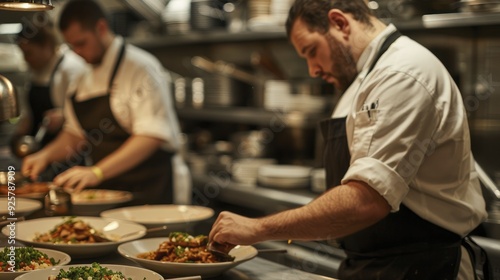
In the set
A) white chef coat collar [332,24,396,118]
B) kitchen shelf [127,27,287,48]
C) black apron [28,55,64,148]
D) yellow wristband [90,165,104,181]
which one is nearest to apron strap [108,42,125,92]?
yellow wristband [90,165,104,181]

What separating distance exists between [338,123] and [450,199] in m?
0.46

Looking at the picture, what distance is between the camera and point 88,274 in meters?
1.62

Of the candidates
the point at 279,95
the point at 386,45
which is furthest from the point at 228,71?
the point at 386,45

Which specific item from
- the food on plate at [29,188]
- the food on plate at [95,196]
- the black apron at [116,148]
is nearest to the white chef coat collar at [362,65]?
the food on plate at [95,196]

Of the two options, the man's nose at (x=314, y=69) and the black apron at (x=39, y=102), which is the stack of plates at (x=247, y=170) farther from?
the man's nose at (x=314, y=69)

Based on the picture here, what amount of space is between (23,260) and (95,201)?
103 cm

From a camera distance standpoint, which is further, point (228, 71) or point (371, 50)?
point (228, 71)

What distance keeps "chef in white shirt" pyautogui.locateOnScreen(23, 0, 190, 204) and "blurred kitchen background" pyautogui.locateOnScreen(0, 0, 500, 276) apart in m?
0.37

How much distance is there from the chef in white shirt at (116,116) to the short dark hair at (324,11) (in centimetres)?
157

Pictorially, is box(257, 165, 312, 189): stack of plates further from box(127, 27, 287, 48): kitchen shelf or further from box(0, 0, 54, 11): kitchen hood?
box(0, 0, 54, 11): kitchen hood

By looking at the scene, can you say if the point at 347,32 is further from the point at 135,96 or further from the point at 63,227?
the point at 135,96

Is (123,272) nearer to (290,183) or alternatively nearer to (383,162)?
(383,162)

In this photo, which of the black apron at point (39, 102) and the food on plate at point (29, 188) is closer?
the food on plate at point (29, 188)

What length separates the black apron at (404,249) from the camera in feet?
6.82
